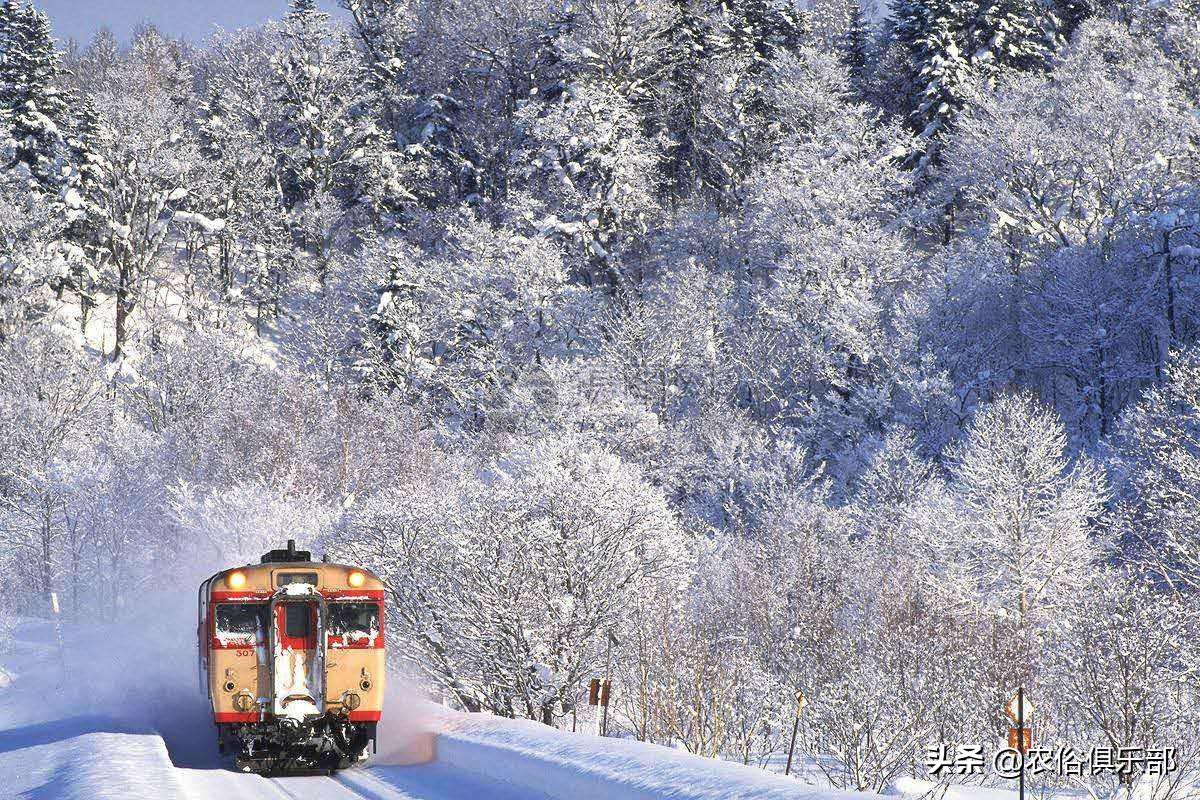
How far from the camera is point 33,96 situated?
66625 millimetres

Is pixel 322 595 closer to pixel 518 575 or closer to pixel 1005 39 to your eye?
pixel 518 575

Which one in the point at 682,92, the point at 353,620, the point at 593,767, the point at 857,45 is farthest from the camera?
the point at 857,45

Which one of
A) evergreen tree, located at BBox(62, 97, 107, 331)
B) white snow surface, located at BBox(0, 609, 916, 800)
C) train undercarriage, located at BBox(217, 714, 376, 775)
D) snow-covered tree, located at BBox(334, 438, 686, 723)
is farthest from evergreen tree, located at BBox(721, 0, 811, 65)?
train undercarriage, located at BBox(217, 714, 376, 775)

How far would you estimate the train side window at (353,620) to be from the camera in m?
17.6

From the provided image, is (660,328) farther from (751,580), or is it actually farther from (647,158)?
(751,580)

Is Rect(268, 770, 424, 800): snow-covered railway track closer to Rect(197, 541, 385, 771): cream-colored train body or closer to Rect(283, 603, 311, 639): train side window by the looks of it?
Rect(197, 541, 385, 771): cream-colored train body

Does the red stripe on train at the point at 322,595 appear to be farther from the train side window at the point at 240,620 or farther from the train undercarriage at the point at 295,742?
the train undercarriage at the point at 295,742

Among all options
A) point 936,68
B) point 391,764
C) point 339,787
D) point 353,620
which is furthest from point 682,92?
point 339,787

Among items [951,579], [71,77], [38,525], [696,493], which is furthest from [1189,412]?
[71,77]

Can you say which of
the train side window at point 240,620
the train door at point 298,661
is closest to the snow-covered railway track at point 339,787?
the train door at point 298,661

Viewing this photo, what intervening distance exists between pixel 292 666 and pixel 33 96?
59740 mm

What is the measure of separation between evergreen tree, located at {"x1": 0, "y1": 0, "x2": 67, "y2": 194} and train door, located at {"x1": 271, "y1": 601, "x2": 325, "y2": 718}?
180 ft

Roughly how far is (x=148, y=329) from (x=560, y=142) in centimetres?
2389

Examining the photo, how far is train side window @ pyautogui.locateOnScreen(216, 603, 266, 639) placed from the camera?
1709 cm
